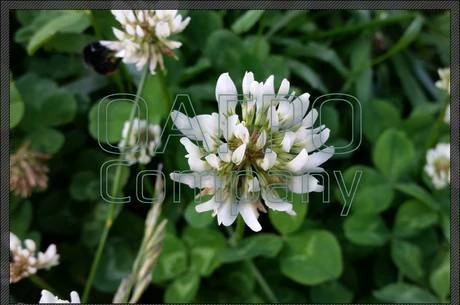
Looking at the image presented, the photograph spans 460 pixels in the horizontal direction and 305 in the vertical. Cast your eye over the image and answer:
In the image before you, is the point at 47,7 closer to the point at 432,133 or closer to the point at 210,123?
the point at 210,123

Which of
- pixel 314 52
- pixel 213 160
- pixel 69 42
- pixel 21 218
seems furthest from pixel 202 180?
pixel 314 52

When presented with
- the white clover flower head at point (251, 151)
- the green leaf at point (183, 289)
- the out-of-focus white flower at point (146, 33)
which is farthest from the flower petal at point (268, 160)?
the green leaf at point (183, 289)

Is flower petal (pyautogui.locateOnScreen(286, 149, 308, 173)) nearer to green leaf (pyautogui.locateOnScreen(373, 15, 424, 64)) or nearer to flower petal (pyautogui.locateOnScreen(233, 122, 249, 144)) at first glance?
flower petal (pyautogui.locateOnScreen(233, 122, 249, 144))

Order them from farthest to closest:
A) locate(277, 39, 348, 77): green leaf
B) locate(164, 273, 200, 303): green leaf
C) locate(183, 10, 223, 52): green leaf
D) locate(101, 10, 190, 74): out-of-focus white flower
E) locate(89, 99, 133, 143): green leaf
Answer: locate(277, 39, 348, 77): green leaf, locate(183, 10, 223, 52): green leaf, locate(89, 99, 133, 143): green leaf, locate(164, 273, 200, 303): green leaf, locate(101, 10, 190, 74): out-of-focus white flower

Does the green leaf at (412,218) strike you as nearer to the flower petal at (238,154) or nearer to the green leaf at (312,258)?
the green leaf at (312,258)

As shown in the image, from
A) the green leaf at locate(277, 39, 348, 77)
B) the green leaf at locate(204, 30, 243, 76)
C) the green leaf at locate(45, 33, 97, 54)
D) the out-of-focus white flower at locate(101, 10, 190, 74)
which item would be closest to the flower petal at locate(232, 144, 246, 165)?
the out-of-focus white flower at locate(101, 10, 190, 74)

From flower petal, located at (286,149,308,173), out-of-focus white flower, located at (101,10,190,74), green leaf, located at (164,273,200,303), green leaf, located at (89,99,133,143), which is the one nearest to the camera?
flower petal, located at (286,149,308,173)
